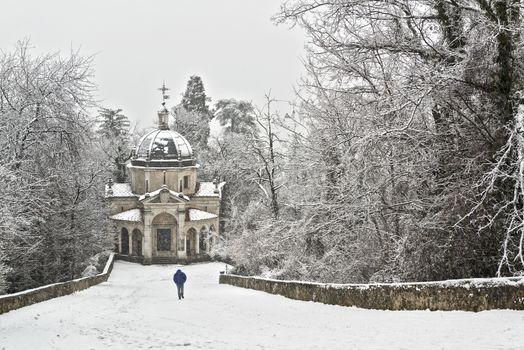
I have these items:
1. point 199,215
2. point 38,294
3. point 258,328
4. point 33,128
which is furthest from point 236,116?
point 258,328

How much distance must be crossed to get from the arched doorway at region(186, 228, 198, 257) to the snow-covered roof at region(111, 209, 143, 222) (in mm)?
4219

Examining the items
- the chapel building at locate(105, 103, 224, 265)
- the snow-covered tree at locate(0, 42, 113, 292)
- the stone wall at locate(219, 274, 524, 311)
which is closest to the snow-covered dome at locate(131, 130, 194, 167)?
the chapel building at locate(105, 103, 224, 265)

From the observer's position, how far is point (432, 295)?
11.3 metres

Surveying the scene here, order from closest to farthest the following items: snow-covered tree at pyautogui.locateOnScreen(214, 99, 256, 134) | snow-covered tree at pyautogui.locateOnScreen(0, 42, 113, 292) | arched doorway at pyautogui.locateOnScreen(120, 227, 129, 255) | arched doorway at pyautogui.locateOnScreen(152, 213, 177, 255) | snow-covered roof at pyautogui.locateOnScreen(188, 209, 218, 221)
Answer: snow-covered tree at pyautogui.locateOnScreen(0, 42, 113, 292), arched doorway at pyautogui.locateOnScreen(152, 213, 177, 255), snow-covered roof at pyautogui.locateOnScreen(188, 209, 218, 221), arched doorway at pyautogui.locateOnScreen(120, 227, 129, 255), snow-covered tree at pyautogui.locateOnScreen(214, 99, 256, 134)

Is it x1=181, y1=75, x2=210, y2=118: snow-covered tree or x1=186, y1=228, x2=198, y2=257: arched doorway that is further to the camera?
x1=181, y1=75, x2=210, y2=118: snow-covered tree

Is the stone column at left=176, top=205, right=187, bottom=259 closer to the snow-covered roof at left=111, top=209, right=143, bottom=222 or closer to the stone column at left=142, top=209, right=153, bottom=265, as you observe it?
the stone column at left=142, top=209, right=153, bottom=265

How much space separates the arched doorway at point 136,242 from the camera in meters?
51.9

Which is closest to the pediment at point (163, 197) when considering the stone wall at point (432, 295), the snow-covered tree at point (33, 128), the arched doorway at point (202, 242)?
the arched doorway at point (202, 242)

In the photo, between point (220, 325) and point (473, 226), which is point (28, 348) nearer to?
point (220, 325)

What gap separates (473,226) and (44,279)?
1053 inches

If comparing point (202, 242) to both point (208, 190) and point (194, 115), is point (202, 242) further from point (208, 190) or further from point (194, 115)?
point (194, 115)

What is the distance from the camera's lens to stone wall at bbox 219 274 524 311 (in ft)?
32.7

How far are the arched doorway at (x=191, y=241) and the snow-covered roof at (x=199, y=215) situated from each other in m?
1.08

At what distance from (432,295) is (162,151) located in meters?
43.6
